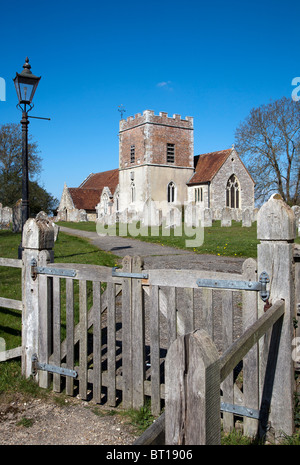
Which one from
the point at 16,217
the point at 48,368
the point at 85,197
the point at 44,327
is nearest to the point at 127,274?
the point at 44,327

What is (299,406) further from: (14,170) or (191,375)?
(14,170)

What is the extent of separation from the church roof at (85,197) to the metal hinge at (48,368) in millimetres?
48638

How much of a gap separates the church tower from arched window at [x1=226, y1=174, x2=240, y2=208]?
15.3ft

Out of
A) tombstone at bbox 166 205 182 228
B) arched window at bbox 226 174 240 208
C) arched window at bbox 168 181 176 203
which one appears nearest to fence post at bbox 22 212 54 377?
tombstone at bbox 166 205 182 228

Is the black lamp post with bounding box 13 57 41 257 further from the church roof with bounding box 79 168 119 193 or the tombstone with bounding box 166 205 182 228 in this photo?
the church roof with bounding box 79 168 119 193

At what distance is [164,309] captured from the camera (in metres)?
3.55

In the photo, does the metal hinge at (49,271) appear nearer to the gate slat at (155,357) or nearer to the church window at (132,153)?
the gate slat at (155,357)

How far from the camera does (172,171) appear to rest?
141 ft

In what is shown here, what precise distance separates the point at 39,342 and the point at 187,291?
6.10ft

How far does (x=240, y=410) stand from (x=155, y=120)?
4084 centimetres

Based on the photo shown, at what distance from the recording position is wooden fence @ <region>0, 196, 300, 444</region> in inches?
118

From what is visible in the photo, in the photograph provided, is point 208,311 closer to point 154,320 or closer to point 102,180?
point 154,320
